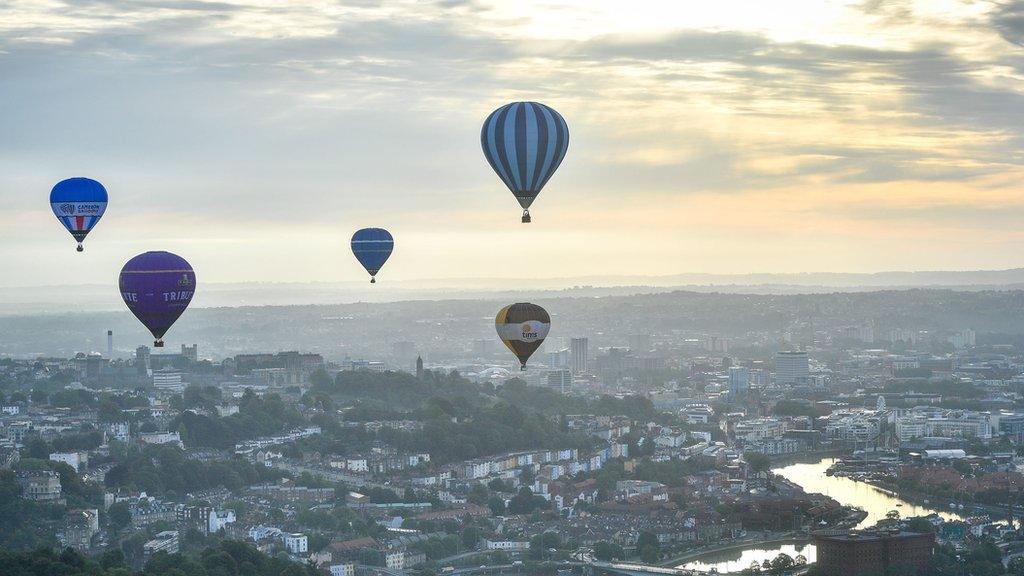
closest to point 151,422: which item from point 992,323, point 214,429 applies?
point 214,429

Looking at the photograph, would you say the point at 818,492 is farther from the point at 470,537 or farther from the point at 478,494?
the point at 470,537

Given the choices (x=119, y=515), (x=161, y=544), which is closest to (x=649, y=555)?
(x=161, y=544)

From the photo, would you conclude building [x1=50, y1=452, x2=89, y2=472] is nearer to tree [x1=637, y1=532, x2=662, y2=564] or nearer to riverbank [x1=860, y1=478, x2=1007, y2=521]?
tree [x1=637, y1=532, x2=662, y2=564]

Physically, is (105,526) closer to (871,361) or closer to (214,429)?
(214,429)

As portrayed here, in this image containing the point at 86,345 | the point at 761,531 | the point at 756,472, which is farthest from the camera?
the point at 86,345

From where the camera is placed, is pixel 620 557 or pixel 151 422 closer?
pixel 620 557
